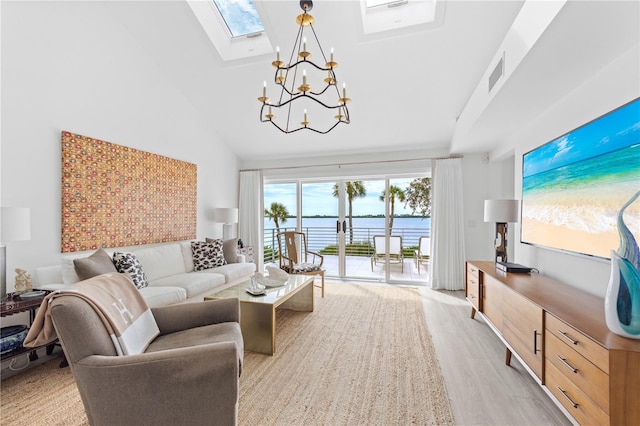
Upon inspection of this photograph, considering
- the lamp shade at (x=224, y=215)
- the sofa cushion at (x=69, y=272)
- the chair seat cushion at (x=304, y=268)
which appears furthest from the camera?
the lamp shade at (x=224, y=215)

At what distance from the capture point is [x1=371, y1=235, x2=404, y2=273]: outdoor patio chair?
16.8ft

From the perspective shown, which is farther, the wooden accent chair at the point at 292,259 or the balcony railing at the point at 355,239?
the balcony railing at the point at 355,239

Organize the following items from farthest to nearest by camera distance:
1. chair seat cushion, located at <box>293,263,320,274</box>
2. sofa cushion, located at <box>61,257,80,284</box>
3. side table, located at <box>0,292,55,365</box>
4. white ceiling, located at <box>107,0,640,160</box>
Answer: chair seat cushion, located at <box>293,263,320,274</box> → sofa cushion, located at <box>61,257,80,284</box> → side table, located at <box>0,292,55,365</box> → white ceiling, located at <box>107,0,640,160</box>

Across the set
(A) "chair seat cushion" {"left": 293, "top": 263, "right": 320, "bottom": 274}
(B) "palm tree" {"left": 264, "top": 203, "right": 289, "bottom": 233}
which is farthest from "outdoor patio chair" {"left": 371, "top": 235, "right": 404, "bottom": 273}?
(B) "palm tree" {"left": 264, "top": 203, "right": 289, "bottom": 233}

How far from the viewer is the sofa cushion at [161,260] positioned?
3340mm

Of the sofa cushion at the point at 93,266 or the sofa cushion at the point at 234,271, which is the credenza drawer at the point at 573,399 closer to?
the sofa cushion at the point at 234,271

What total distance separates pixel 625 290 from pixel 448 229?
3.32 m

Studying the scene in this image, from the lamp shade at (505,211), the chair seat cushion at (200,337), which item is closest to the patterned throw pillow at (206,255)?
the chair seat cushion at (200,337)

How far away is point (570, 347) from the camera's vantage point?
1.47m

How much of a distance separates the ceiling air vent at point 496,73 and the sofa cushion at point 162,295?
142 inches

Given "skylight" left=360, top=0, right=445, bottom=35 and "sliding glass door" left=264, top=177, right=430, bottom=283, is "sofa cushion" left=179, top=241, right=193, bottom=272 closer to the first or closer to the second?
"sliding glass door" left=264, top=177, right=430, bottom=283

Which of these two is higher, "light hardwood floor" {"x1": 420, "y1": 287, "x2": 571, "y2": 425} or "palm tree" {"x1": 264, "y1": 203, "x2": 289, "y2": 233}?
"palm tree" {"x1": 264, "y1": 203, "x2": 289, "y2": 233}

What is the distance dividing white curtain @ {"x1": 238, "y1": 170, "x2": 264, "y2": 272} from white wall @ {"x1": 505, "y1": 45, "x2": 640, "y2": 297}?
14.2 ft

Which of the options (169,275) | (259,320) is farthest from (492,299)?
(169,275)
